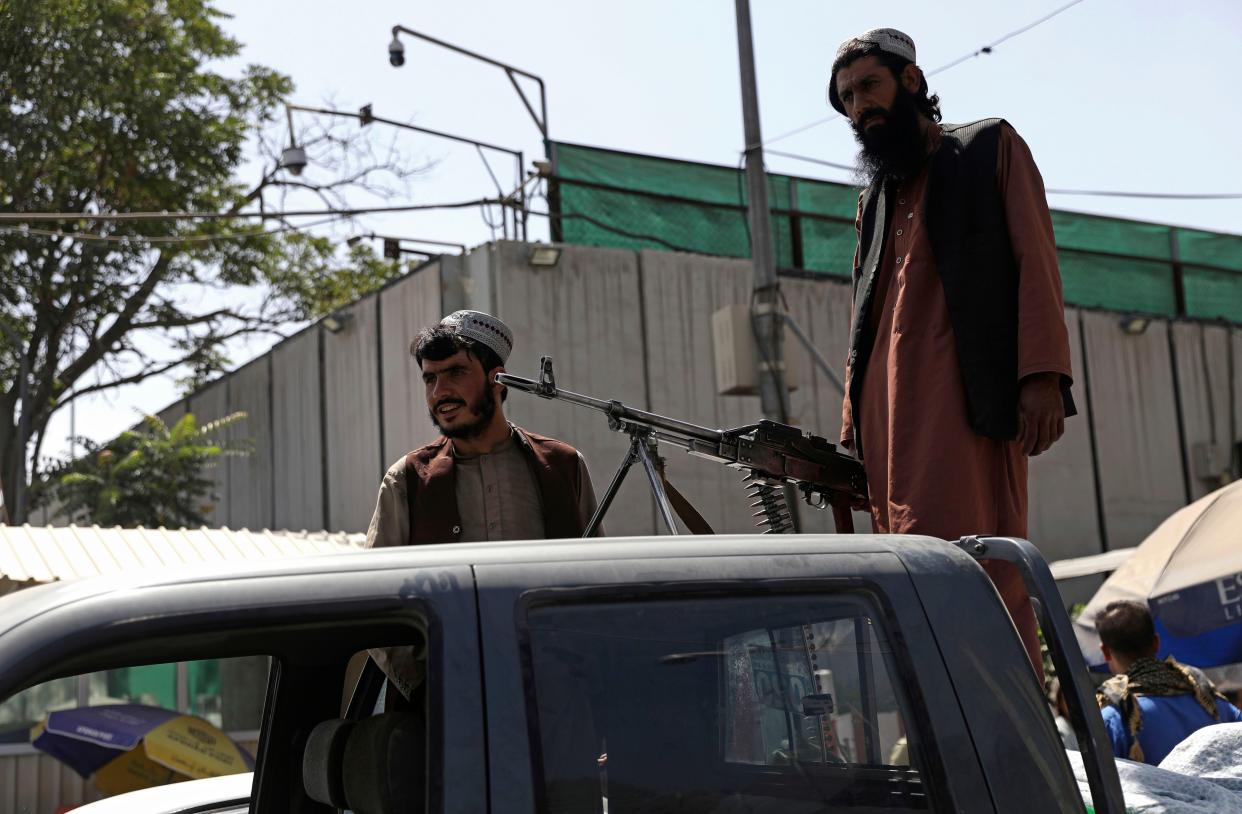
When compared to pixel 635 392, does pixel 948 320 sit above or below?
below

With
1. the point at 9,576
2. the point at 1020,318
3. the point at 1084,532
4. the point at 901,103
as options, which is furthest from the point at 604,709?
the point at 1084,532

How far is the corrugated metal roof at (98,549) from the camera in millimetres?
9172

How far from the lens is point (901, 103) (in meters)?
3.33

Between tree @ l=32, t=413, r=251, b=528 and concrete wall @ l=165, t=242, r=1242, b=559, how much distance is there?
0.91m

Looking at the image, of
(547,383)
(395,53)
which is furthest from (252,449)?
(547,383)

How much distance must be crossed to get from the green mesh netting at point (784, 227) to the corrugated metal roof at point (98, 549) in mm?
5900

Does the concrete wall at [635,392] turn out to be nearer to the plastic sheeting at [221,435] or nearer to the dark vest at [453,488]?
the plastic sheeting at [221,435]

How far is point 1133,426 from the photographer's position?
19.3m

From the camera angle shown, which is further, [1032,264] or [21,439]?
[21,439]

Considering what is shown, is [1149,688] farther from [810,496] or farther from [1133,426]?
[1133,426]

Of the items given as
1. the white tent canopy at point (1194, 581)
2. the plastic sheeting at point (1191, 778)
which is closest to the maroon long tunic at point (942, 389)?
the plastic sheeting at point (1191, 778)

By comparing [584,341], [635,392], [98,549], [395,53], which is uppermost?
[395,53]

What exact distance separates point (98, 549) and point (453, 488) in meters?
7.13

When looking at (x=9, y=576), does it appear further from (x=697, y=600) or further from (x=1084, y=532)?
(x=1084, y=532)
